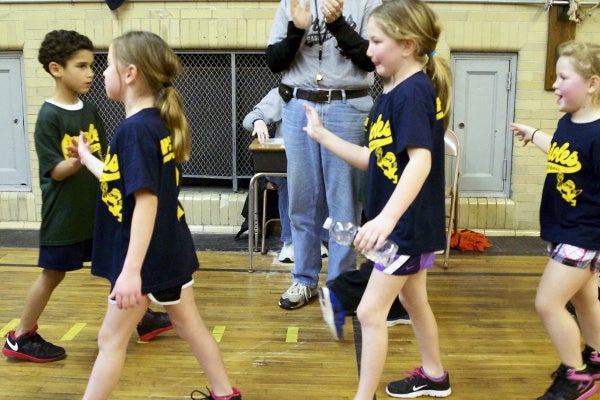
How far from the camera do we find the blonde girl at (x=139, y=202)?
2.04m

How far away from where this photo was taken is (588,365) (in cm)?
271

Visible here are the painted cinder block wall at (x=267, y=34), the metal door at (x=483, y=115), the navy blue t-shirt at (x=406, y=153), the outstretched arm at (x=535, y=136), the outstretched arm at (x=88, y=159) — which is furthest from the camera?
the metal door at (x=483, y=115)

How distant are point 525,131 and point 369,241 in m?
1.10

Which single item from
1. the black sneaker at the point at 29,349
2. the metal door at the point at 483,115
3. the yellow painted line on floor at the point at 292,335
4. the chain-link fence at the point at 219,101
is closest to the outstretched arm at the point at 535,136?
the yellow painted line on floor at the point at 292,335

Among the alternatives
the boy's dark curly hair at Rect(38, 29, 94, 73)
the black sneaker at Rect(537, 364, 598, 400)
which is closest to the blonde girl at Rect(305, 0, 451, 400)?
the black sneaker at Rect(537, 364, 598, 400)

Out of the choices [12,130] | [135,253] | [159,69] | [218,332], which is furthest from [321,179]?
[12,130]

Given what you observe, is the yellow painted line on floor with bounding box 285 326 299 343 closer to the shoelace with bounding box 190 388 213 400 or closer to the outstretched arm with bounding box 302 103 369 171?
the shoelace with bounding box 190 388 213 400

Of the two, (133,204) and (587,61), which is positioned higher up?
(587,61)

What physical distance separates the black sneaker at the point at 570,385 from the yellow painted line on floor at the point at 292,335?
1.11 meters

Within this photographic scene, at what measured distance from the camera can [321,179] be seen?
3.49m

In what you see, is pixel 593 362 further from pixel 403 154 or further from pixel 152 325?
pixel 152 325

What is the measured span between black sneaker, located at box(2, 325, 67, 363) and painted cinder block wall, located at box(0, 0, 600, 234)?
236cm

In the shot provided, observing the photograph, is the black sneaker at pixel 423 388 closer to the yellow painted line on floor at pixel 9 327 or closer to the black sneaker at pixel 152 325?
the black sneaker at pixel 152 325

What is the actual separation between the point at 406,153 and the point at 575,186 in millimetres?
704
